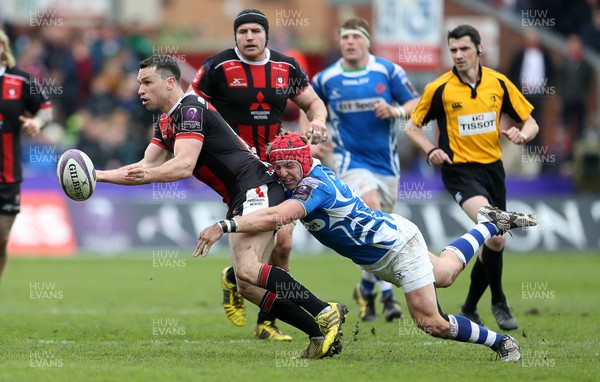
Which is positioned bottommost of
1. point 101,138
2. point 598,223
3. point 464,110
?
point 598,223

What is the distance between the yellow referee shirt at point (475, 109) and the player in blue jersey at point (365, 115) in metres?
1.01

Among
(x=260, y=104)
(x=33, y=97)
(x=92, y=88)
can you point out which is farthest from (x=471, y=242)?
(x=92, y=88)

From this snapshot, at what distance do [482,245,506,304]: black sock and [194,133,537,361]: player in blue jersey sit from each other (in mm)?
2392

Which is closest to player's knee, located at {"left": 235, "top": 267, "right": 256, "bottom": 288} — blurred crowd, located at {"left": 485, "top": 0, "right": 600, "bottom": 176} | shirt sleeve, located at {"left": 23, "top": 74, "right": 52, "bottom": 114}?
shirt sleeve, located at {"left": 23, "top": 74, "right": 52, "bottom": 114}

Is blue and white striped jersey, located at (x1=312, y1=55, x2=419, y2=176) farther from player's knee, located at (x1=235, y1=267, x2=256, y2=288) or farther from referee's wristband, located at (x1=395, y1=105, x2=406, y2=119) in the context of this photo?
player's knee, located at (x1=235, y1=267, x2=256, y2=288)

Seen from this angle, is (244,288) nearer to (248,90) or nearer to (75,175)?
(75,175)

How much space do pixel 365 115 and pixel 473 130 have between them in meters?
1.68

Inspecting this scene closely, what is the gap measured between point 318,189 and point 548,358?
241 centimetres

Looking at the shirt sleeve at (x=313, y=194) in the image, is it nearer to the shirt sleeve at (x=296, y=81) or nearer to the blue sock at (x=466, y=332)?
the blue sock at (x=466, y=332)

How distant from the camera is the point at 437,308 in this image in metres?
8.74

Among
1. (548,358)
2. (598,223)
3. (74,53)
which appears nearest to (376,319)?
(548,358)

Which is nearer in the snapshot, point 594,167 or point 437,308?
point 437,308

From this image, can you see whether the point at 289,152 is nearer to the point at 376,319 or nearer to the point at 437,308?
the point at 437,308

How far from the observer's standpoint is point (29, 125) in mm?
11977
